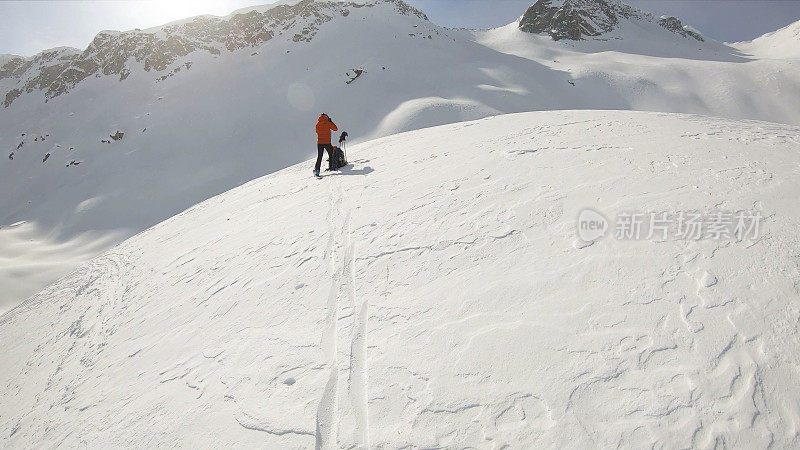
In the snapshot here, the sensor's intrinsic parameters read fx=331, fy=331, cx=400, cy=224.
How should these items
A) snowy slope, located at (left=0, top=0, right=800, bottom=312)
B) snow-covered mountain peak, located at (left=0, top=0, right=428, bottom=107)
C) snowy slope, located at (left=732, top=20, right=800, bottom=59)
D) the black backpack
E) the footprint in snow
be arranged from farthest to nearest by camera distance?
snowy slope, located at (left=732, top=20, right=800, bottom=59), snow-covered mountain peak, located at (left=0, top=0, right=428, bottom=107), snowy slope, located at (left=0, top=0, right=800, bottom=312), the black backpack, the footprint in snow

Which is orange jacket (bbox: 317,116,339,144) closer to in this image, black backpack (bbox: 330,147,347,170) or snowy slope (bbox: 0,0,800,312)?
black backpack (bbox: 330,147,347,170)

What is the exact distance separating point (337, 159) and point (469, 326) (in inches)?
313

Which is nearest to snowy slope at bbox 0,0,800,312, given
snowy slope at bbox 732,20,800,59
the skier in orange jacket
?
the skier in orange jacket

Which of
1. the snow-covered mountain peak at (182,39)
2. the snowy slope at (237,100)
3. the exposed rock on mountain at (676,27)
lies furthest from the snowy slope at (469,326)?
the exposed rock on mountain at (676,27)

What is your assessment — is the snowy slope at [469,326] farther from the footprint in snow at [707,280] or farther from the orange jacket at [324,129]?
the orange jacket at [324,129]

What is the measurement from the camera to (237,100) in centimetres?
3475

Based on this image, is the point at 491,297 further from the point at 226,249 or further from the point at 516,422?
the point at 226,249

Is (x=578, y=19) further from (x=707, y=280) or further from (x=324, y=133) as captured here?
(x=707, y=280)

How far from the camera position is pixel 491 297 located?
11.0 feet

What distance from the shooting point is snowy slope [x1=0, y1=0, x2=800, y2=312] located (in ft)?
81.8

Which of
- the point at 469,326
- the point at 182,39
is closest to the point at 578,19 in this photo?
the point at 182,39

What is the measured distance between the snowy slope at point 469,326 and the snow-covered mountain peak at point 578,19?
7239 centimetres

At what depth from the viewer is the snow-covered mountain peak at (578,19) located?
6406cm

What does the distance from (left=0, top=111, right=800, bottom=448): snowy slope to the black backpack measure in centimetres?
345
